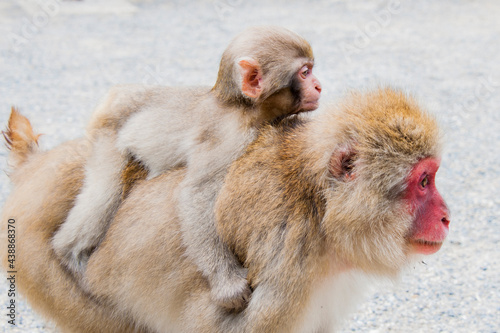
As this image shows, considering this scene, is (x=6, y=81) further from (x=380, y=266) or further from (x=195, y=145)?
(x=380, y=266)

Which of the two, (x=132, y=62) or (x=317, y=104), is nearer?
(x=317, y=104)

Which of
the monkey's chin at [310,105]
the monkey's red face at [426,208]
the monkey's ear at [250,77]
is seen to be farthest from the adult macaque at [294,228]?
the monkey's ear at [250,77]

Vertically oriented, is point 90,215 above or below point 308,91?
below

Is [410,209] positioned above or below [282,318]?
above

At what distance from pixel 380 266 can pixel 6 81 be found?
301 inches

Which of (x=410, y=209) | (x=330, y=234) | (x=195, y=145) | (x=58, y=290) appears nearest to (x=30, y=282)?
(x=58, y=290)

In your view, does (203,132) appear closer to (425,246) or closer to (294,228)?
(294,228)

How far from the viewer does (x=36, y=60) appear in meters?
9.95

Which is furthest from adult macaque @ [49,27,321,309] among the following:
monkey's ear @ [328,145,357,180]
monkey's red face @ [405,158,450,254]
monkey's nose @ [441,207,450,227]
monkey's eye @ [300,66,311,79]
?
monkey's nose @ [441,207,450,227]

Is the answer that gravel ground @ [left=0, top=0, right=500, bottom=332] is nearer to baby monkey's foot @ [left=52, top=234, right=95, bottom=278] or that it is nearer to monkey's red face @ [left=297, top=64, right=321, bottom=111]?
monkey's red face @ [left=297, top=64, right=321, bottom=111]

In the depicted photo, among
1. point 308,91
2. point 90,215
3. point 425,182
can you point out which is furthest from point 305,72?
point 90,215

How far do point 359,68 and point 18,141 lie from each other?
6.81 meters

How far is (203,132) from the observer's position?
3021 mm

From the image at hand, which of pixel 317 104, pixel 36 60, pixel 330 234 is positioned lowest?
pixel 36 60
